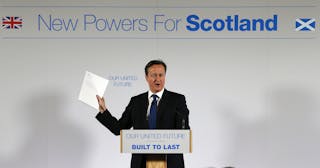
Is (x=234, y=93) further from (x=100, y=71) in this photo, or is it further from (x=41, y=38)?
(x=41, y=38)

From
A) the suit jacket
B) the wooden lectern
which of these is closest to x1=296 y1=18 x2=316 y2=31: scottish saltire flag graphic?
the suit jacket

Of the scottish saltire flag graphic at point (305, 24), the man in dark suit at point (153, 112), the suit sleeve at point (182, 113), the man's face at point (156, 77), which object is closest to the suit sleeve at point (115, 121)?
the man in dark suit at point (153, 112)

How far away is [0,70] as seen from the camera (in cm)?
374

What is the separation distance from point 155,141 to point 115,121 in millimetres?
460

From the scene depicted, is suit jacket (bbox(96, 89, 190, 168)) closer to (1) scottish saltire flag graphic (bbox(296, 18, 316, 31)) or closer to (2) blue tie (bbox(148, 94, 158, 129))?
(2) blue tie (bbox(148, 94, 158, 129))

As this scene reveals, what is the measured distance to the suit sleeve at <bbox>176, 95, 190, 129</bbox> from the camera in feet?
11.4

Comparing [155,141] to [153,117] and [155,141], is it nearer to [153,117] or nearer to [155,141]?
[155,141]

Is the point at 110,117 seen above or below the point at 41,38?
below

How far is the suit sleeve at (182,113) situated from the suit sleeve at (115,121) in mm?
420

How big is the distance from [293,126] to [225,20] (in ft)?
3.70

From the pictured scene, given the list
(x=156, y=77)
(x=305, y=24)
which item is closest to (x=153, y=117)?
(x=156, y=77)

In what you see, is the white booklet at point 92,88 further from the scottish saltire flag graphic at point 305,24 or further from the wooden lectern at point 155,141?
the scottish saltire flag graphic at point 305,24

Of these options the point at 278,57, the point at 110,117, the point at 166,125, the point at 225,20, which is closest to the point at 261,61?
the point at 278,57

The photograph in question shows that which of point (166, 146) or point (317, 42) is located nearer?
point (166, 146)
